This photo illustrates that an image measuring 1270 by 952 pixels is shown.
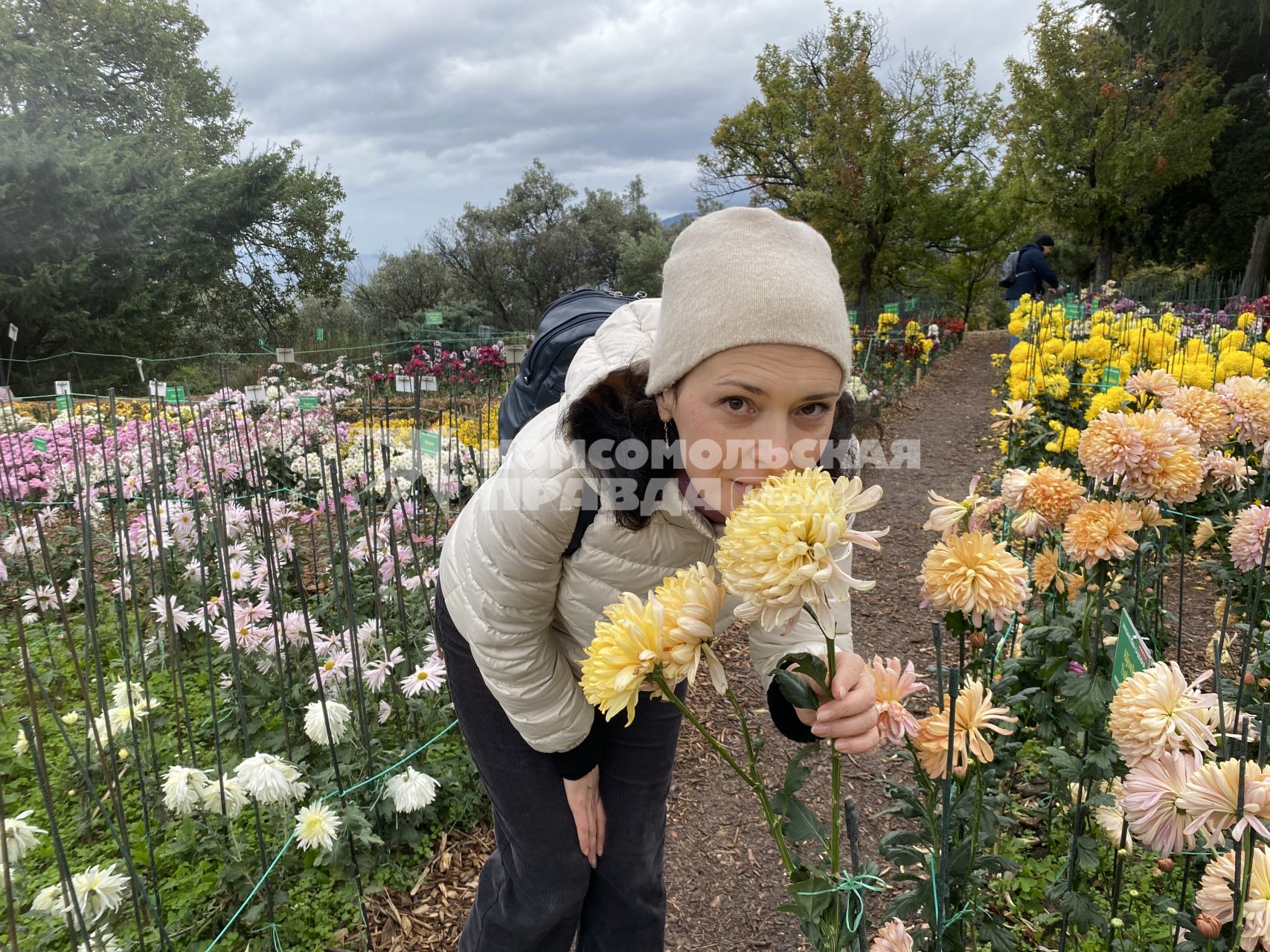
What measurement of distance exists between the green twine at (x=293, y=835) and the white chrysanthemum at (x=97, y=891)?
0.24 metres

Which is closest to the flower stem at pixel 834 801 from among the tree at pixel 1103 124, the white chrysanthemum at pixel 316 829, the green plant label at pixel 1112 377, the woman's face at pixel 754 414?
the woman's face at pixel 754 414

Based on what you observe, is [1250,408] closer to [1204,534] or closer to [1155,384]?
[1155,384]

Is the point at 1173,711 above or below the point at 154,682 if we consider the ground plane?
above

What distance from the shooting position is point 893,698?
850mm

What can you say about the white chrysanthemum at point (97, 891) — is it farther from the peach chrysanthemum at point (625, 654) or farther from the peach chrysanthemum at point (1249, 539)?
the peach chrysanthemum at point (1249, 539)

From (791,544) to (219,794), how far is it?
1.90 metres

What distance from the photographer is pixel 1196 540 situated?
2.08 m

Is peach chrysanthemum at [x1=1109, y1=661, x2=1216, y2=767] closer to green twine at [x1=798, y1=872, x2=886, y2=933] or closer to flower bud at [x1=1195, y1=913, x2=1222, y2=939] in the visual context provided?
flower bud at [x1=1195, y1=913, x2=1222, y2=939]

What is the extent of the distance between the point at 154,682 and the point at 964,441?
7147 millimetres

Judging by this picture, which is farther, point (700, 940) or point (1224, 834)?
point (700, 940)

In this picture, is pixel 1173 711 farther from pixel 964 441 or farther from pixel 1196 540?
pixel 964 441

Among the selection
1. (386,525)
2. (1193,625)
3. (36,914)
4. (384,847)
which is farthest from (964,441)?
(36,914)

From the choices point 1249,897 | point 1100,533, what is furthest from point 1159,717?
point 1100,533

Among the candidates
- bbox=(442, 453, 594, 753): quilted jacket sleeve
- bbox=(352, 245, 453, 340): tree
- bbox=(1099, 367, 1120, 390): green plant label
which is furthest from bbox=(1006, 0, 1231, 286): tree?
bbox=(442, 453, 594, 753): quilted jacket sleeve
